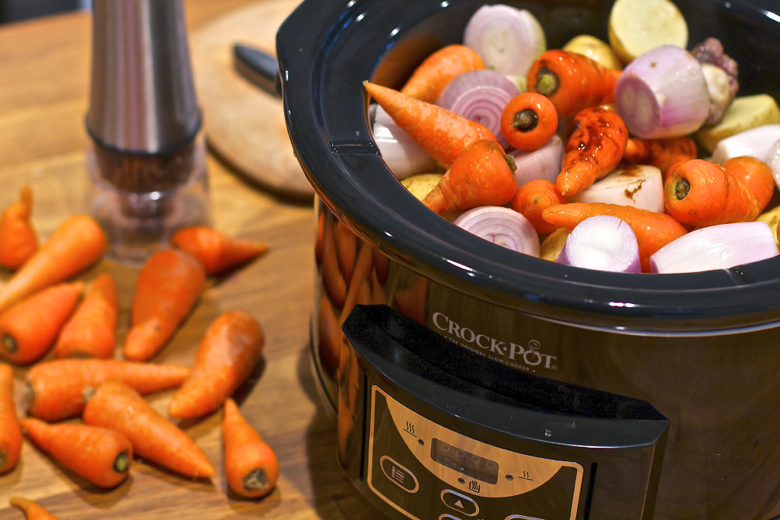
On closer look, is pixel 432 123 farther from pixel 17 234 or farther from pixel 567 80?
pixel 17 234

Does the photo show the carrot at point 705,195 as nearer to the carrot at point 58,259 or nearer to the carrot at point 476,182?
the carrot at point 476,182

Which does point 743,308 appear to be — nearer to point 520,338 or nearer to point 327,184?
point 520,338

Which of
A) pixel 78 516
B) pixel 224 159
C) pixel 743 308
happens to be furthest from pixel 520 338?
pixel 224 159

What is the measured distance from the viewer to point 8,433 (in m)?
0.84

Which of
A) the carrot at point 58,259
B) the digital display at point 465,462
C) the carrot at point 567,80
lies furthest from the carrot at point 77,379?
the carrot at point 567,80

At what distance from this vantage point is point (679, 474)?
24.6 inches

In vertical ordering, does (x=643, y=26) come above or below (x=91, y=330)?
above

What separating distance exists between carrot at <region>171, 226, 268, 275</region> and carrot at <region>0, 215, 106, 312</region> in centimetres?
11

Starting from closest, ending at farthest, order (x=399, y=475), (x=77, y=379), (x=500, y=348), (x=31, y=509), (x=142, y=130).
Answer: (x=500, y=348) → (x=399, y=475) → (x=31, y=509) → (x=77, y=379) → (x=142, y=130)

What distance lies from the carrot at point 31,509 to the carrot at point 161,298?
0.20m

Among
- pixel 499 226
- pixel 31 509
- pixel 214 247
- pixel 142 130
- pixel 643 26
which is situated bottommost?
pixel 31 509

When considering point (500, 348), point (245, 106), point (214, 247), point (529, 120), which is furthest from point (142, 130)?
point (500, 348)

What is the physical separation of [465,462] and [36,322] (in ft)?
1.91

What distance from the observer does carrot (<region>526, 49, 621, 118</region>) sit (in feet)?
2.49
